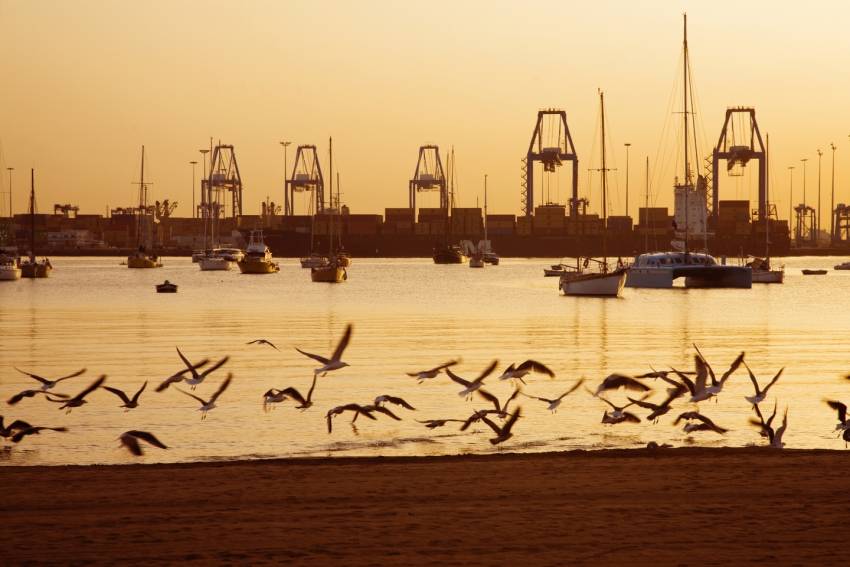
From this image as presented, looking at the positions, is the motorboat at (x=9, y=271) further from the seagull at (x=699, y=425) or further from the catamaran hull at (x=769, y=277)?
the seagull at (x=699, y=425)

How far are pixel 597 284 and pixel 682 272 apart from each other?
1087 centimetres

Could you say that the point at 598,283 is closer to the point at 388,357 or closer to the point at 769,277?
the point at 769,277

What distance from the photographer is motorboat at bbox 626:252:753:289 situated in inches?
3297

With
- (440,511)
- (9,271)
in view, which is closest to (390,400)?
(440,511)

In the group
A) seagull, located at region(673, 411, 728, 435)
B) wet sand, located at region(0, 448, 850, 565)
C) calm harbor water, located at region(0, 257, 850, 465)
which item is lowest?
calm harbor water, located at region(0, 257, 850, 465)

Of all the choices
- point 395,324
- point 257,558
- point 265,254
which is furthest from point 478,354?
point 265,254

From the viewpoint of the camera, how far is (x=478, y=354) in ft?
118

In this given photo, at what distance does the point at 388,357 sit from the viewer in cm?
3328

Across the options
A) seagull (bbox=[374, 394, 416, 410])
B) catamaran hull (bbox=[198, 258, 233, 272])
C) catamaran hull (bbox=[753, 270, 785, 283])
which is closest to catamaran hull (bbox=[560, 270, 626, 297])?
catamaran hull (bbox=[753, 270, 785, 283])

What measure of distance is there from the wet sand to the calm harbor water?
3.62 metres

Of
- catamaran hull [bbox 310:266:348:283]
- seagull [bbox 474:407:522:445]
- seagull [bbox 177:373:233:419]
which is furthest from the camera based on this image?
catamaran hull [bbox 310:266:348:283]

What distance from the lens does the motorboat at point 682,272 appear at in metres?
83.8

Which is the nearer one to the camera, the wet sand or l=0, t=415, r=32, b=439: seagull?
the wet sand

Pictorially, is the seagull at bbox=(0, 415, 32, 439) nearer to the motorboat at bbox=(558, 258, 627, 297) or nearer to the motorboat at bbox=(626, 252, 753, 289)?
the motorboat at bbox=(558, 258, 627, 297)
